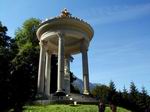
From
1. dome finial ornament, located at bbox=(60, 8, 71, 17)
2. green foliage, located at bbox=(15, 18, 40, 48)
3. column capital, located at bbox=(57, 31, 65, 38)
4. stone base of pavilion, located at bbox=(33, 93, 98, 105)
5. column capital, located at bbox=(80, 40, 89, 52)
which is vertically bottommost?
stone base of pavilion, located at bbox=(33, 93, 98, 105)

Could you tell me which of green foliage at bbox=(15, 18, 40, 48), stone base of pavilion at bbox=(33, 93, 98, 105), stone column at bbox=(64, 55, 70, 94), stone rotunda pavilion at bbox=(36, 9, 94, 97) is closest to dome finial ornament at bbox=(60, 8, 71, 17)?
stone rotunda pavilion at bbox=(36, 9, 94, 97)

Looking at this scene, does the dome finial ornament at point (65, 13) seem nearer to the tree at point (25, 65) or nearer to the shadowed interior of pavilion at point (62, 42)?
the shadowed interior of pavilion at point (62, 42)

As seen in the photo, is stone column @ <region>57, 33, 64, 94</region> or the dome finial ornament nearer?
stone column @ <region>57, 33, 64, 94</region>

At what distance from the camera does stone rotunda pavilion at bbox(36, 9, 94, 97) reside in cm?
4317

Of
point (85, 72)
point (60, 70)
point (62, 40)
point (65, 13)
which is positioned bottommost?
point (60, 70)

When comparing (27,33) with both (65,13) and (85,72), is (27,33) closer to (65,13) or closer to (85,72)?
(65,13)

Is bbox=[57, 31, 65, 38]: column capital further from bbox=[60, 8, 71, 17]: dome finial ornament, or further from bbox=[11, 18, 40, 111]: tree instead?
bbox=[11, 18, 40, 111]: tree

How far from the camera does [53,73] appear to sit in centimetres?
5891

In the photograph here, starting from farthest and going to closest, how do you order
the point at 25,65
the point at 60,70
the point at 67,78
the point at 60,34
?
the point at 25,65
the point at 67,78
the point at 60,34
the point at 60,70

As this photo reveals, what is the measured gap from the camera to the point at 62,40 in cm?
4309

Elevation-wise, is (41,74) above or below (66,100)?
above

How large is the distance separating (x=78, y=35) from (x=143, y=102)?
4037 centimetres

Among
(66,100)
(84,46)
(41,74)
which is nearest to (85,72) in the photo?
(84,46)

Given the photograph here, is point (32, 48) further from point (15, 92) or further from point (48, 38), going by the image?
point (15, 92)
